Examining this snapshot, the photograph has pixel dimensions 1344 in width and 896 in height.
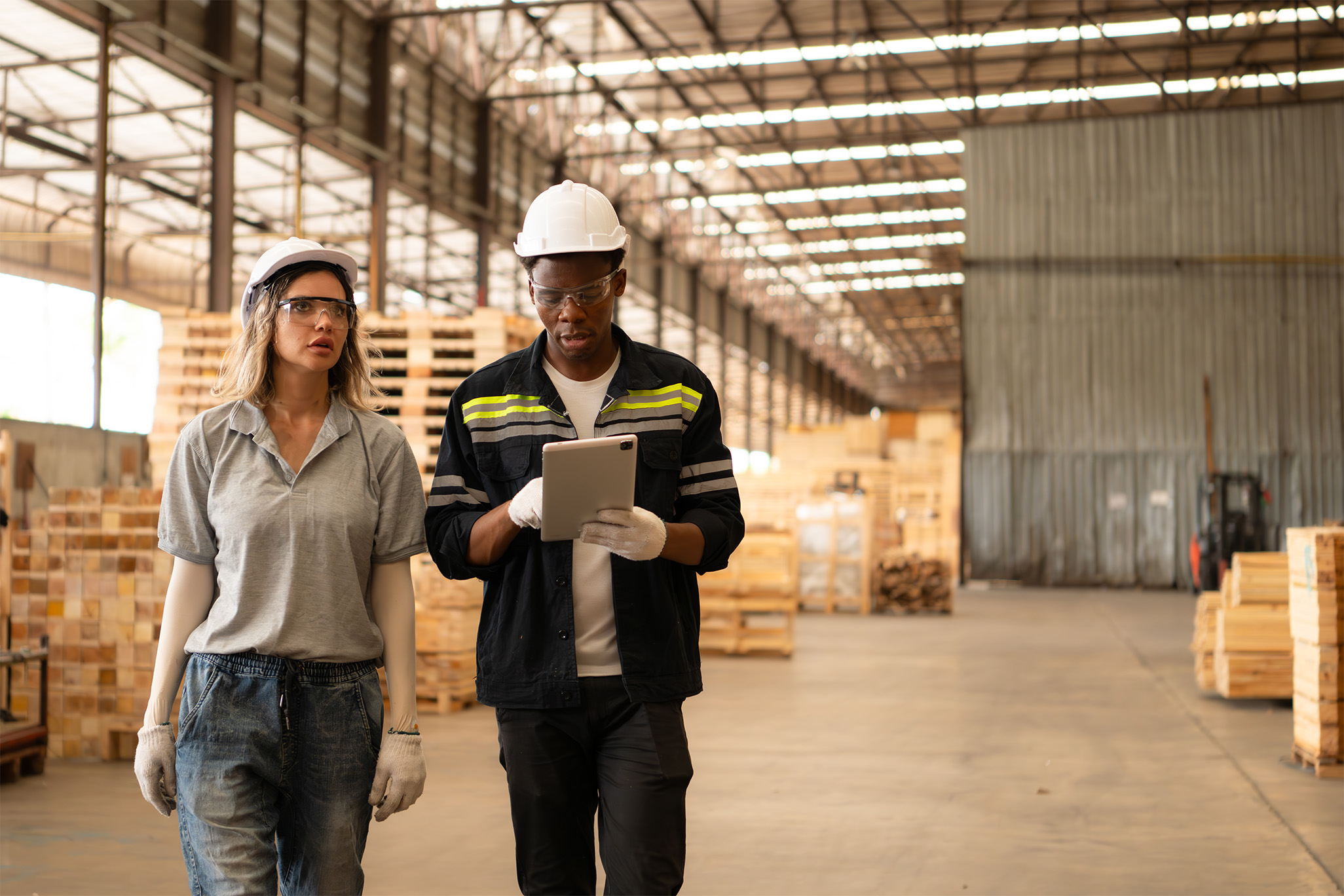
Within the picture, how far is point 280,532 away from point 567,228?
2.88 feet

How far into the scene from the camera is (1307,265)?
21812 millimetres

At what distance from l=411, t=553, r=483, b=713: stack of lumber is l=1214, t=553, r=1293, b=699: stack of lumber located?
5.76 m

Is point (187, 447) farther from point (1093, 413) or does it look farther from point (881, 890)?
point (1093, 413)

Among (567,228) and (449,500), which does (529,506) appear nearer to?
(449,500)

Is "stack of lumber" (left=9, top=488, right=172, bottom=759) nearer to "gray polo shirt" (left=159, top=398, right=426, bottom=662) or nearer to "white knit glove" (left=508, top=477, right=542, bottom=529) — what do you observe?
"gray polo shirt" (left=159, top=398, right=426, bottom=662)

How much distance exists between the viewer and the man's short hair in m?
2.43

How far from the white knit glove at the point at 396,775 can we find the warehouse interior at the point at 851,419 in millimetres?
930

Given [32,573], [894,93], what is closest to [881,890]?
[32,573]

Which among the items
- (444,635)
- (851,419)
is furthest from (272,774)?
(851,419)

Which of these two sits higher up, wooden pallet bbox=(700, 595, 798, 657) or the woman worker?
the woman worker

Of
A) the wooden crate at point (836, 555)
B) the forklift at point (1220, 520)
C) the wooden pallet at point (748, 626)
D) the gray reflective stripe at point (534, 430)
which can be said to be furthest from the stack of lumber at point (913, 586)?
the gray reflective stripe at point (534, 430)

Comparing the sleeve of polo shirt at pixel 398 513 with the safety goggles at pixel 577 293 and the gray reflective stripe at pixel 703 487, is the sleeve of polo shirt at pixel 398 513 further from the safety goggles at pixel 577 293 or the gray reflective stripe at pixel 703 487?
the gray reflective stripe at pixel 703 487

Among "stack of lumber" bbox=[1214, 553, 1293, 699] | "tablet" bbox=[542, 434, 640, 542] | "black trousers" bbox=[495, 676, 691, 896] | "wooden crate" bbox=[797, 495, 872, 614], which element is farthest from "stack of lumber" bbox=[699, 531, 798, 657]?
"tablet" bbox=[542, 434, 640, 542]

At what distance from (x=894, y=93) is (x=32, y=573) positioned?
20508 millimetres
